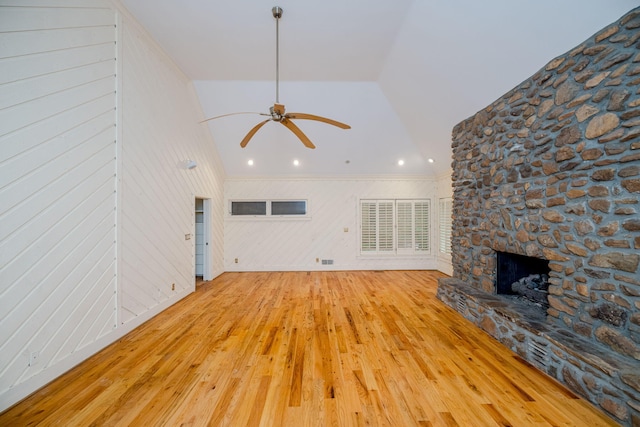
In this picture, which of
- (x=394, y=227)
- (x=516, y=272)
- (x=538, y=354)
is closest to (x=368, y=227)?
(x=394, y=227)

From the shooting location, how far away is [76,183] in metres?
2.27

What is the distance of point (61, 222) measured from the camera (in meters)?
2.13

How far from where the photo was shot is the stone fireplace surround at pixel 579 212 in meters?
1.79

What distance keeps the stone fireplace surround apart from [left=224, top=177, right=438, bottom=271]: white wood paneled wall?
10.7 feet

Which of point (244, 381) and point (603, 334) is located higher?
point (603, 334)

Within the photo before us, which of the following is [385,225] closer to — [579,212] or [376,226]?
[376,226]

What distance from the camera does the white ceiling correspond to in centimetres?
242

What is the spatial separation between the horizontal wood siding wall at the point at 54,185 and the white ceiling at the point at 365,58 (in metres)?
0.99

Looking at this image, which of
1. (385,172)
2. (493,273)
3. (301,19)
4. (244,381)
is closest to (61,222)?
(244,381)

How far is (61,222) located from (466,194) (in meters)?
4.88

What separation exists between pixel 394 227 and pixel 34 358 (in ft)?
20.6

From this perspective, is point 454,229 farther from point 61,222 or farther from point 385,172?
point 61,222

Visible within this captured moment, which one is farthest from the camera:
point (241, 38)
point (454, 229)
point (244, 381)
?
point (454, 229)

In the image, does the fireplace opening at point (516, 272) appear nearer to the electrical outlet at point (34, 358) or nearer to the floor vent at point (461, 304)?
the floor vent at point (461, 304)
